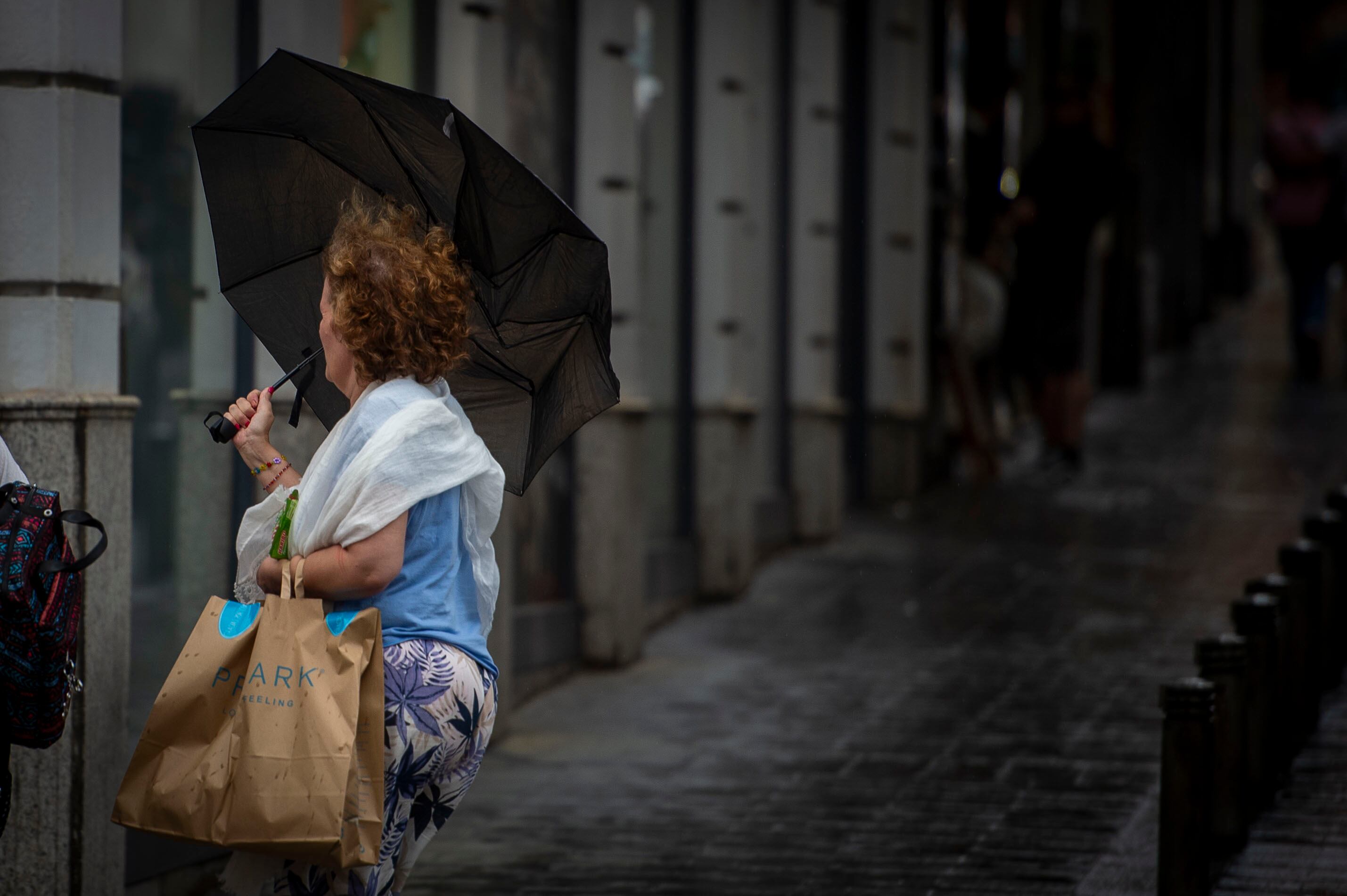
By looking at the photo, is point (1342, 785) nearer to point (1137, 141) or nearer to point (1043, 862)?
point (1043, 862)

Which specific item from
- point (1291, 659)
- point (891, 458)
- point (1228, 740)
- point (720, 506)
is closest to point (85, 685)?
point (1228, 740)

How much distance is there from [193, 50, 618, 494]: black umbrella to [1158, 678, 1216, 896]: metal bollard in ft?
6.98

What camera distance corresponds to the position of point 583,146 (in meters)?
9.40

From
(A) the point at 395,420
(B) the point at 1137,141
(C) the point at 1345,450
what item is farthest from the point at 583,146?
(B) the point at 1137,141

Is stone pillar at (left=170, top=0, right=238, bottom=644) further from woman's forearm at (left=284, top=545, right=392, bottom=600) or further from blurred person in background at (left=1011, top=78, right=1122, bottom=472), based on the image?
blurred person in background at (left=1011, top=78, right=1122, bottom=472)

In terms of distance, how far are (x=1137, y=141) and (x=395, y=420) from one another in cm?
1821

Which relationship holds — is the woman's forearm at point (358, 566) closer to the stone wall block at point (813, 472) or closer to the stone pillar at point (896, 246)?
the stone wall block at point (813, 472)

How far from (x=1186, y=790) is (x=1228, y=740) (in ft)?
1.93

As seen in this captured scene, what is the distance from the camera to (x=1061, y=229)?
562 inches

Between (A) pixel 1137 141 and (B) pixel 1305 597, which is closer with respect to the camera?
(B) pixel 1305 597

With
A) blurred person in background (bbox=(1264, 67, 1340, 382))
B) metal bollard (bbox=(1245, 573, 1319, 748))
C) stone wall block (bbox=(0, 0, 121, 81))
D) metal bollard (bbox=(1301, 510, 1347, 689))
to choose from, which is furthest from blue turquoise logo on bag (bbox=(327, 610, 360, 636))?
blurred person in background (bbox=(1264, 67, 1340, 382))

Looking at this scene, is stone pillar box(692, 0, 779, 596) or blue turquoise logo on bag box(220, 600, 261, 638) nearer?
blue turquoise logo on bag box(220, 600, 261, 638)

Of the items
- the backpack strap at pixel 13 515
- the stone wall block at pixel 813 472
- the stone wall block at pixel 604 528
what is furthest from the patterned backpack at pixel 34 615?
the stone wall block at pixel 813 472

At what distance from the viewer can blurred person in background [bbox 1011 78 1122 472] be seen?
14.1m
